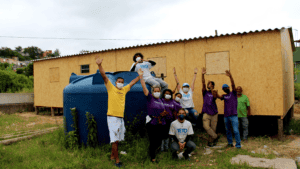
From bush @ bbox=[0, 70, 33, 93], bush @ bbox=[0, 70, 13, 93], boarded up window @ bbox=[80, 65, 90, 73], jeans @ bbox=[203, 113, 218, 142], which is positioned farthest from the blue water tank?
bush @ bbox=[0, 70, 13, 93]

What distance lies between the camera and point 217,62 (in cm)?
757

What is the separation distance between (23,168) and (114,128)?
7.10 ft

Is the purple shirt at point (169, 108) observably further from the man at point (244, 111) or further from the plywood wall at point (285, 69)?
the plywood wall at point (285, 69)

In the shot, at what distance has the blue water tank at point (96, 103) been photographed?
546 cm

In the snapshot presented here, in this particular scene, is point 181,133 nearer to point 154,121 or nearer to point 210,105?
point 154,121

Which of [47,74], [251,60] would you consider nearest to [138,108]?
[251,60]

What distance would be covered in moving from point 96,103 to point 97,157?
1.37 metres

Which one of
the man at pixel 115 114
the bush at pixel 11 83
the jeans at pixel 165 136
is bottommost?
the jeans at pixel 165 136

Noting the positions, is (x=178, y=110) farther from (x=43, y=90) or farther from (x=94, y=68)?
(x=43, y=90)

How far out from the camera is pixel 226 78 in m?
7.41

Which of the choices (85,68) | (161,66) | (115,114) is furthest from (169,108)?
(85,68)

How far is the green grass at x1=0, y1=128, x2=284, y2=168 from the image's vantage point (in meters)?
4.54

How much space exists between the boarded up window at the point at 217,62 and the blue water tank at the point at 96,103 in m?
3.27

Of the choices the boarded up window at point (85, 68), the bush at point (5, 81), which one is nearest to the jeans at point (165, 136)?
the boarded up window at point (85, 68)
